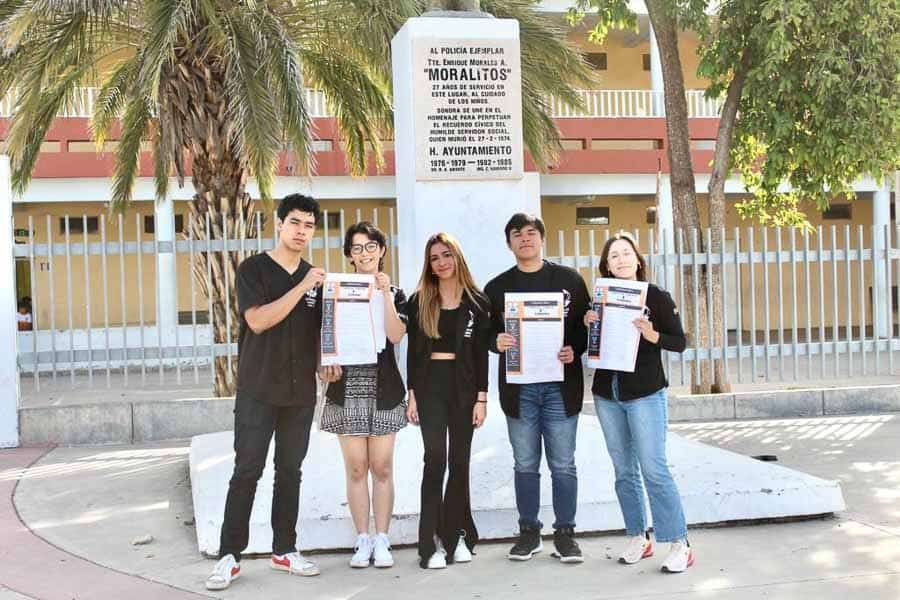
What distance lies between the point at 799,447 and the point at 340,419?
5116 mm

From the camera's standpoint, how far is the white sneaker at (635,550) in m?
4.92

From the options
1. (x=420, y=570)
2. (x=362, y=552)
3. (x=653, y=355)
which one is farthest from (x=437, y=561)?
(x=653, y=355)

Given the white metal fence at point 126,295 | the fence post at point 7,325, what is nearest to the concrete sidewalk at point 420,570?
the fence post at point 7,325

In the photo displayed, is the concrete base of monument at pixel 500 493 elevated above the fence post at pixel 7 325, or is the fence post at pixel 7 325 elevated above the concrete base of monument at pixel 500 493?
the fence post at pixel 7 325

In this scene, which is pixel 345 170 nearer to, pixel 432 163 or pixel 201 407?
pixel 201 407

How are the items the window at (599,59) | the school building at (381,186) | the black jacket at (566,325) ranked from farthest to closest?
the window at (599,59), the school building at (381,186), the black jacket at (566,325)

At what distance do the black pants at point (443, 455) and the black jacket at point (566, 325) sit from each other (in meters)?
0.22

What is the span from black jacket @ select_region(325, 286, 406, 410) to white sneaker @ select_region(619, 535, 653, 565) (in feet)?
4.35

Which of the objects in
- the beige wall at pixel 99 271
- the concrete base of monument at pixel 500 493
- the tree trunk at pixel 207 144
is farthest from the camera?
the beige wall at pixel 99 271

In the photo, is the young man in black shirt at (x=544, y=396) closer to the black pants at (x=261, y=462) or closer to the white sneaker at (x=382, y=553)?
the white sneaker at (x=382, y=553)

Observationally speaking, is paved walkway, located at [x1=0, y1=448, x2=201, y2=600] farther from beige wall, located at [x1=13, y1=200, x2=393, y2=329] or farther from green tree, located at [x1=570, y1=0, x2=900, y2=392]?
beige wall, located at [x1=13, y1=200, x2=393, y2=329]

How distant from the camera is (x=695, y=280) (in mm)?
9648

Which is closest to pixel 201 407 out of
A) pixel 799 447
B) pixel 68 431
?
pixel 68 431

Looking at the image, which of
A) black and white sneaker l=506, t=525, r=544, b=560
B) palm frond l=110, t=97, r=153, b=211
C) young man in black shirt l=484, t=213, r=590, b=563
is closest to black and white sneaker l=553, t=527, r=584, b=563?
young man in black shirt l=484, t=213, r=590, b=563
